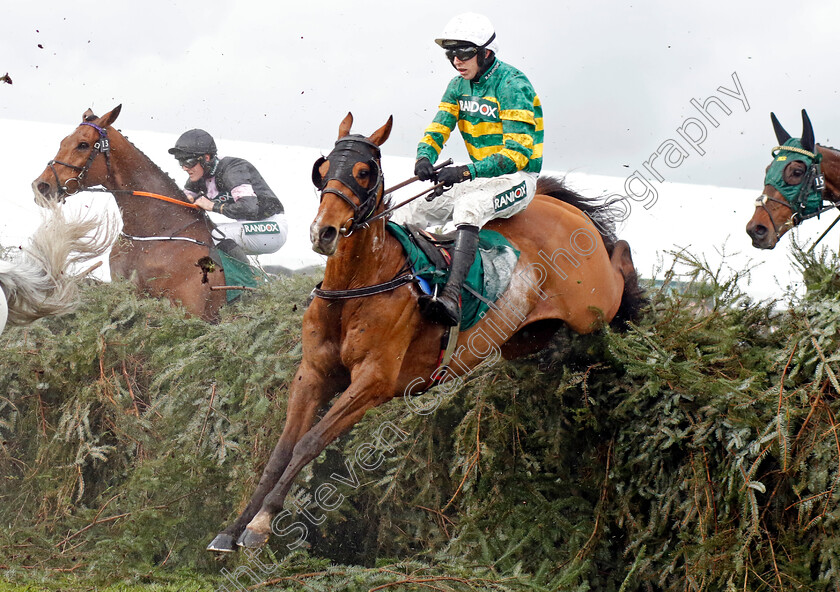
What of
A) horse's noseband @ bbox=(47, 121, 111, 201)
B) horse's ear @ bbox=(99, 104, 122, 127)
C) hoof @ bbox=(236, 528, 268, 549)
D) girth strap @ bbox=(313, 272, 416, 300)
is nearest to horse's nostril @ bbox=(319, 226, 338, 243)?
girth strap @ bbox=(313, 272, 416, 300)

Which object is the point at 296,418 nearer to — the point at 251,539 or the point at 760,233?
the point at 251,539

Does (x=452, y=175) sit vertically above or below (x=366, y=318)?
above

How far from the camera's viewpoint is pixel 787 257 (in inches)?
182

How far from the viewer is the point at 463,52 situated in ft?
15.0

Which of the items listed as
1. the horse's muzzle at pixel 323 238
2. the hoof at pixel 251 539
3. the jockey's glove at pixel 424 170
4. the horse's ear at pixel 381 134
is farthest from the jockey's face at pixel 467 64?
the hoof at pixel 251 539

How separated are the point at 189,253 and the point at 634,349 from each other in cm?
440

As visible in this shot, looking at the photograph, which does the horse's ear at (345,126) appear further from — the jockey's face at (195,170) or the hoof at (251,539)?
the jockey's face at (195,170)

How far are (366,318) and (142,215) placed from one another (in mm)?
4167

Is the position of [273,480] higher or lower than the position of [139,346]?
lower

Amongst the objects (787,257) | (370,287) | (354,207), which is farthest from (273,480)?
(787,257)

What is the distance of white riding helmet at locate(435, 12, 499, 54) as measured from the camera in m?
4.54

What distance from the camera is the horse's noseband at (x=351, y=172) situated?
12.5 feet

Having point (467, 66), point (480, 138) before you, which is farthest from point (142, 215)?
point (467, 66)

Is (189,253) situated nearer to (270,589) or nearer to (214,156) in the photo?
(214,156)
